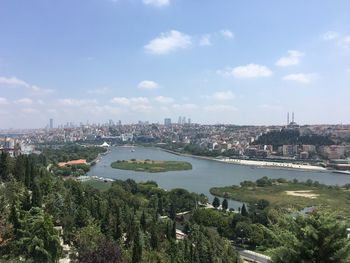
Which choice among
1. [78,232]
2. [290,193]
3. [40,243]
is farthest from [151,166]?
[40,243]

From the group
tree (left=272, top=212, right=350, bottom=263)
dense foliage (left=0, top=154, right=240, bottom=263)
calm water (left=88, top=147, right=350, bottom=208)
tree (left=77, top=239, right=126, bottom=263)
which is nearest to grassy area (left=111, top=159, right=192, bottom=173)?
calm water (left=88, top=147, right=350, bottom=208)

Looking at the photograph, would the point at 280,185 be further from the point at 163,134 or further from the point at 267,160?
the point at 163,134

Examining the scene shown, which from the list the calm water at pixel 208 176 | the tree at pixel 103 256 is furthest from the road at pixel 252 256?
the calm water at pixel 208 176

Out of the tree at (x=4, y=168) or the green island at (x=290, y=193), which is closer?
the tree at (x=4, y=168)

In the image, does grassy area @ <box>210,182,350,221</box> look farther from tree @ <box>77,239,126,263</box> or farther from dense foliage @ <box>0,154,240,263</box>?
tree @ <box>77,239,126,263</box>

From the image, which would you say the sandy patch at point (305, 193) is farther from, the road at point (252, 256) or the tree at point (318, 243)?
the tree at point (318, 243)

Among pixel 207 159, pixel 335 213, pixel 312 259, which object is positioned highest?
pixel 335 213

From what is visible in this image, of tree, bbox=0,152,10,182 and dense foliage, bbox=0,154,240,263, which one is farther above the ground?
tree, bbox=0,152,10,182

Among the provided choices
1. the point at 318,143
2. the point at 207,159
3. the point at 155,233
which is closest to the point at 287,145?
the point at 318,143

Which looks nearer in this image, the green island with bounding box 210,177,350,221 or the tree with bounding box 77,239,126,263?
the tree with bounding box 77,239,126,263
